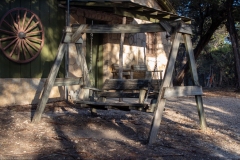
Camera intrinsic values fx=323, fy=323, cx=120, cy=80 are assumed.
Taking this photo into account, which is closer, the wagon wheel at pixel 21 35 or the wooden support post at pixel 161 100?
the wooden support post at pixel 161 100

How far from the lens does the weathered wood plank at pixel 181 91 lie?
485 cm

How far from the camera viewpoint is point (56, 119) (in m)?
6.10

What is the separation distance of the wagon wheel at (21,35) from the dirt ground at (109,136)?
1.33 meters

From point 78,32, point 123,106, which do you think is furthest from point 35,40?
point 123,106

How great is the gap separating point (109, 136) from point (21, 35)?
155 inches

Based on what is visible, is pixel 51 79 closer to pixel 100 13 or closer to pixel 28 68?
pixel 28 68

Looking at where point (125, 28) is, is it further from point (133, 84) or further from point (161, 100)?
point (161, 100)

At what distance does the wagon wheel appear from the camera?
743cm

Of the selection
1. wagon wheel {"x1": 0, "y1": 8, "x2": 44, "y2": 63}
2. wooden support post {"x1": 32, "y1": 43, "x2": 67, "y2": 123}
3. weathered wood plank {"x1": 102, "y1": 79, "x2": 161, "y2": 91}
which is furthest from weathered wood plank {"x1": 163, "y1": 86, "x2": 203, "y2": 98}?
wagon wheel {"x1": 0, "y1": 8, "x2": 44, "y2": 63}

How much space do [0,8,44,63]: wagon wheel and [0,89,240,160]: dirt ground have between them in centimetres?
133

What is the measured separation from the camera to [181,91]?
518cm

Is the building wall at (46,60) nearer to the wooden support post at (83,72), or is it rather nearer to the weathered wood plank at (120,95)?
the wooden support post at (83,72)

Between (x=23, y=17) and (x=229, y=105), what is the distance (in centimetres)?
643

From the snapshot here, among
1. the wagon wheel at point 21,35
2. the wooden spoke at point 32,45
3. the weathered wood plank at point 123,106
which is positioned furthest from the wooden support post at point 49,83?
the wooden spoke at point 32,45
